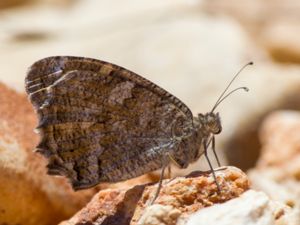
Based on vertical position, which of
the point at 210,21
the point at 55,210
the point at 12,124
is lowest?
the point at 55,210

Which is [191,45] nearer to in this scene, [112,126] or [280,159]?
[280,159]

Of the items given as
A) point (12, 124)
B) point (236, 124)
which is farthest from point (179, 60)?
point (12, 124)

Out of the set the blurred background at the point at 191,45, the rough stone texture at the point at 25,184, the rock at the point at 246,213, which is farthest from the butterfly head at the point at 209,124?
the blurred background at the point at 191,45

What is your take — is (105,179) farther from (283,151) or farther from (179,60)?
(179,60)

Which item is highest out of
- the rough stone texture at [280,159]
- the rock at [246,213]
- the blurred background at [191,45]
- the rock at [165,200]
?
the blurred background at [191,45]

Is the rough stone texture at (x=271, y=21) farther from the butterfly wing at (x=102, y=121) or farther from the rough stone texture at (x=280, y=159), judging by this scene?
the butterfly wing at (x=102, y=121)

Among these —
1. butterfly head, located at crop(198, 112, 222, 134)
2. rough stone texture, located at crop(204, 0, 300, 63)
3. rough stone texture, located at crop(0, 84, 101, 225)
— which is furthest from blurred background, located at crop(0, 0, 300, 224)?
butterfly head, located at crop(198, 112, 222, 134)

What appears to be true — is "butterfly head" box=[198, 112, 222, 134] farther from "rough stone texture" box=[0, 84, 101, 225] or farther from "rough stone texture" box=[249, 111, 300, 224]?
"rough stone texture" box=[249, 111, 300, 224]
